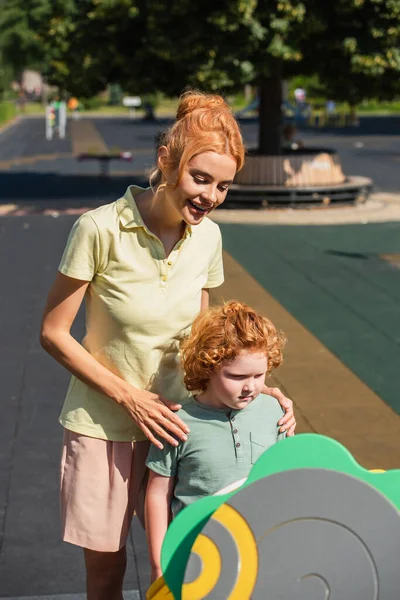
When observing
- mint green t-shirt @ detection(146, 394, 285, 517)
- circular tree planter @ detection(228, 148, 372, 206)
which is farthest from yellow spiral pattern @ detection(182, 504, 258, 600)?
circular tree planter @ detection(228, 148, 372, 206)

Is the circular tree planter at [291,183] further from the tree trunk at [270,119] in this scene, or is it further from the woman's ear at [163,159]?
the woman's ear at [163,159]

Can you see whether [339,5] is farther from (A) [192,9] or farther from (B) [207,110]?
(B) [207,110]

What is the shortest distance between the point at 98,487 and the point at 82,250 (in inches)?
26.6

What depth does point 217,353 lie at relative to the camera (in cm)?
241

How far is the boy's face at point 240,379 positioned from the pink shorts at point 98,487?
350 mm

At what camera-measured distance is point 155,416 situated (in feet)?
8.13

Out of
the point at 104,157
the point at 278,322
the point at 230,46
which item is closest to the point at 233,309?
the point at 278,322

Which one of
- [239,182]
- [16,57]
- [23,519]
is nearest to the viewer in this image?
[23,519]

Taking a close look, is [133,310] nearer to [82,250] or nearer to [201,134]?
[82,250]

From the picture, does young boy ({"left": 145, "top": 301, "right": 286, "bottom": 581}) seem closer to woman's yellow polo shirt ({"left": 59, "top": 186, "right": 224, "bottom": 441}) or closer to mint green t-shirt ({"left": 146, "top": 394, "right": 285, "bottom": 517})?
mint green t-shirt ({"left": 146, "top": 394, "right": 285, "bottom": 517})

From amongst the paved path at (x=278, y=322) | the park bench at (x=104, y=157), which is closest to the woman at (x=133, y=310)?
the paved path at (x=278, y=322)

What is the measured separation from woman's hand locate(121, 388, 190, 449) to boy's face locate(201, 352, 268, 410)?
123 millimetres

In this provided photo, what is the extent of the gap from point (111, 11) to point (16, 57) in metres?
Answer: 65.2

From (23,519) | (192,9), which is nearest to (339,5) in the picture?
(192,9)
